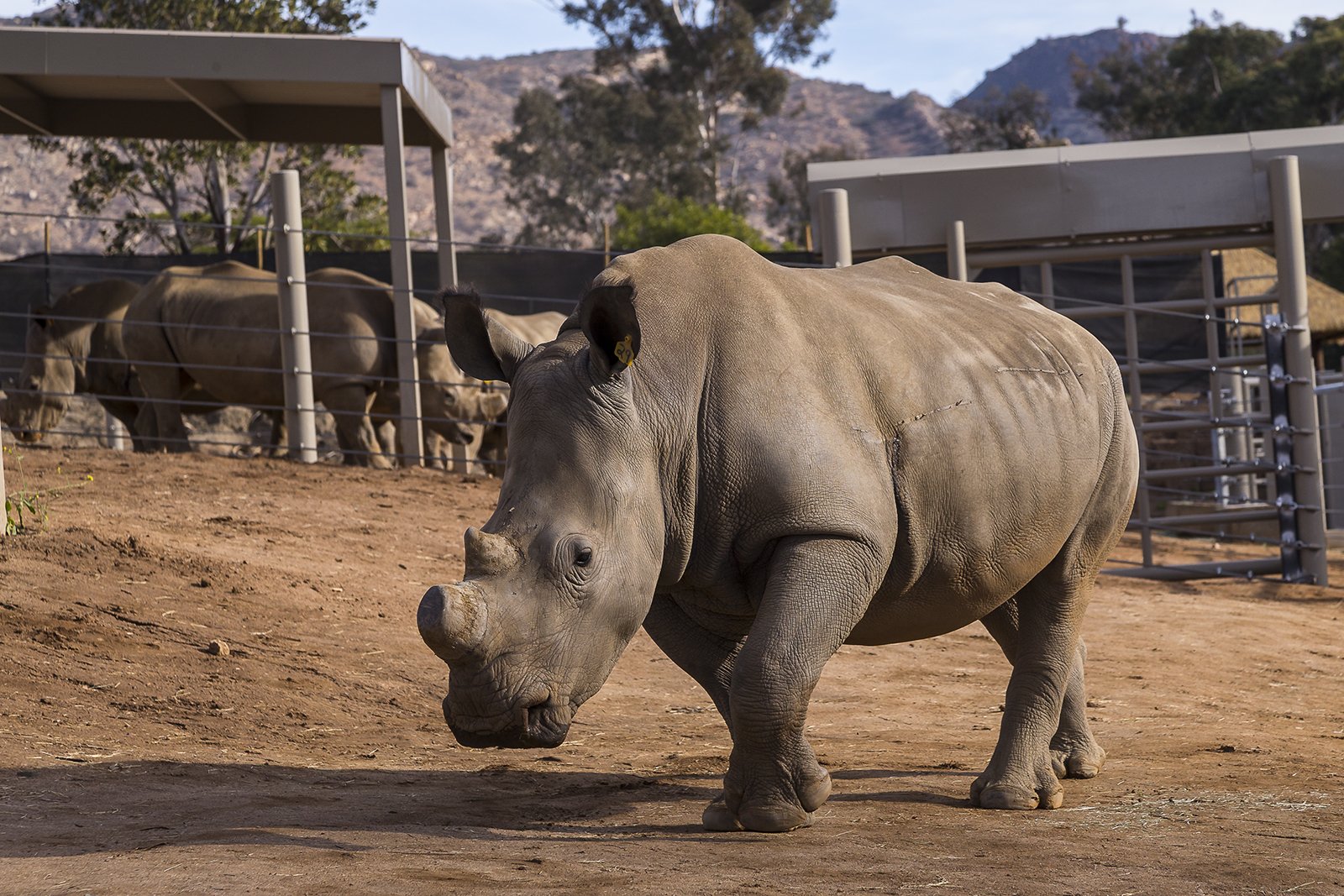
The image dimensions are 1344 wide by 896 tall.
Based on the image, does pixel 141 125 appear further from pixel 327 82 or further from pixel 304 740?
pixel 304 740

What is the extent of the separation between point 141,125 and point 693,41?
31134mm

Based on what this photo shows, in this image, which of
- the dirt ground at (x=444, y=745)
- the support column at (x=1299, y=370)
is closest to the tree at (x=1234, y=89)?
the support column at (x=1299, y=370)

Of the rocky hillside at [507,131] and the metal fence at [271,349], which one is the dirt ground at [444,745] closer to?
the metal fence at [271,349]

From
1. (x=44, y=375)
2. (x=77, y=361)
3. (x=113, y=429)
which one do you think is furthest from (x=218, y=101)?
(x=113, y=429)

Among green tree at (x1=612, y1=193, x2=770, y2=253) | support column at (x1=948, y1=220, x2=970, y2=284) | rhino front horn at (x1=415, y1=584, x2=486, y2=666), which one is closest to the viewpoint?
rhino front horn at (x1=415, y1=584, x2=486, y2=666)

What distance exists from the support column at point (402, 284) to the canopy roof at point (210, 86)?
1.16 feet

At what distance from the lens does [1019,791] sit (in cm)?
448

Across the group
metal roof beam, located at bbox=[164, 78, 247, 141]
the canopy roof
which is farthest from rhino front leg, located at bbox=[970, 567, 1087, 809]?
metal roof beam, located at bbox=[164, 78, 247, 141]

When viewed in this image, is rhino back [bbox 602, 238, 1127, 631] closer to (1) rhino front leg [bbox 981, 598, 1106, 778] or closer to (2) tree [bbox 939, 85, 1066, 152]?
(1) rhino front leg [bbox 981, 598, 1106, 778]

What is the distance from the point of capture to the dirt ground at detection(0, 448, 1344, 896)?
3506mm

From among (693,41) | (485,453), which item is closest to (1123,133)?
(693,41)

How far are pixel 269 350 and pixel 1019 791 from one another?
8.25 meters

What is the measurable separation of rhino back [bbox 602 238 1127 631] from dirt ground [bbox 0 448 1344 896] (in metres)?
0.76

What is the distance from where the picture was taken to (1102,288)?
16.5 m
